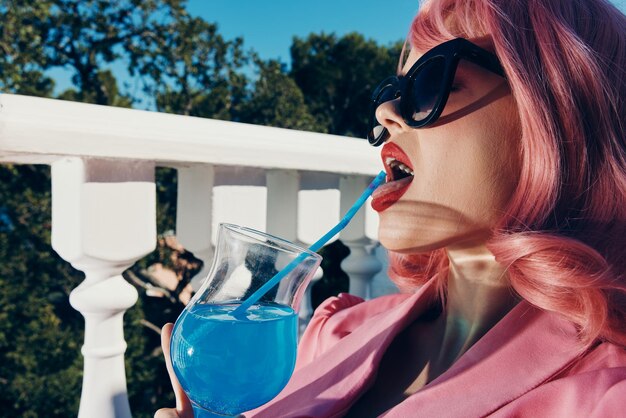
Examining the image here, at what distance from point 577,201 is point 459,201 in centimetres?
20

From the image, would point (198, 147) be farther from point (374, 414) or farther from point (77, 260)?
point (374, 414)

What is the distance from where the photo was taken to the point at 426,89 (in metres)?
1.09

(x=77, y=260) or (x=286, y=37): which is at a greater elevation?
(x=286, y=37)

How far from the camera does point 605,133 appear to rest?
3.33ft

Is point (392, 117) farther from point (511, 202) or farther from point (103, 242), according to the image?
point (103, 242)

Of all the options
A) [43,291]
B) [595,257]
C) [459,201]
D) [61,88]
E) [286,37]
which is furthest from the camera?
[286,37]

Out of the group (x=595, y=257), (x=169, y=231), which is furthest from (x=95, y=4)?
(x=595, y=257)

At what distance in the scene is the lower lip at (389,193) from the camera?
1127mm

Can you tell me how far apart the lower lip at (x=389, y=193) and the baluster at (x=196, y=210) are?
42 centimetres

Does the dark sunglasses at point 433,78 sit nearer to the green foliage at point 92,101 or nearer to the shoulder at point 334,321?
the shoulder at point 334,321

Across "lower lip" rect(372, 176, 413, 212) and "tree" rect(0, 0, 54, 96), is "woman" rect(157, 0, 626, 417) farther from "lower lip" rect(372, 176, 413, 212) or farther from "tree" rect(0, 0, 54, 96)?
"tree" rect(0, 0, 54, 96)

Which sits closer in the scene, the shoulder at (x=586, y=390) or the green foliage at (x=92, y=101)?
the shoulder at (x=586, y=390)

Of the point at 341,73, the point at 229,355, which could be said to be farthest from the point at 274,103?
the point at 229,355

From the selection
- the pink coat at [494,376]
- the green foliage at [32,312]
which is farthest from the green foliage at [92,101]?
the pink coat at [494,376]
